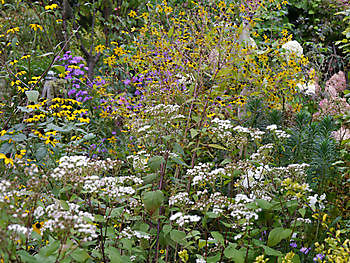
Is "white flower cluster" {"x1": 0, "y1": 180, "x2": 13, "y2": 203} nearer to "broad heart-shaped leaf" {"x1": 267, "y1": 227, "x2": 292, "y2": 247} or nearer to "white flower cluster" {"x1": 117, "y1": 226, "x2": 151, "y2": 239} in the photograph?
"white flower cluster" {"x1": 117, "y1": 226, "x2": 151, "y2": 239}

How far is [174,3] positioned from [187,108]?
9.64ft

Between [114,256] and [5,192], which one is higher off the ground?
[5,192]

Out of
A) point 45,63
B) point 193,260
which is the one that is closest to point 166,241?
point 193,260

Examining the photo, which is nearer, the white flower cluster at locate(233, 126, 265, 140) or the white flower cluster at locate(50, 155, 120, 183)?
the white flower cluster at locate(50, 155, 120, 183)

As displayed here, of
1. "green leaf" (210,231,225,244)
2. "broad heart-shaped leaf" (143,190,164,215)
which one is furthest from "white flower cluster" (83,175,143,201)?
"green leaf" (210,231,225,244)

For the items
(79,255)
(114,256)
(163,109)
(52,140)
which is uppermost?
(163,109)

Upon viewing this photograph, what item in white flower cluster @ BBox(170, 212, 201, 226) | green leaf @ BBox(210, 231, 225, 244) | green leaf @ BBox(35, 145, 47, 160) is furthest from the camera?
green leaf @ BBox(35, 145, 47, 160)

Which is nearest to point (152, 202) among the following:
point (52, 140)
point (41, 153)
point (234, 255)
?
point (234, 255)

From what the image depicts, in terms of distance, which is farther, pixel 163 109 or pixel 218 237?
pixel 163 109

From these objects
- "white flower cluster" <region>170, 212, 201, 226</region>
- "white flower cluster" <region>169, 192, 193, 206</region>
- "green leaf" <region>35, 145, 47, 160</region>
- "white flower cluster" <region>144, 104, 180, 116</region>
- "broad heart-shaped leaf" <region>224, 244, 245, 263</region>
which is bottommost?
"green leaf" <region>35, 145, 47, 160</region>

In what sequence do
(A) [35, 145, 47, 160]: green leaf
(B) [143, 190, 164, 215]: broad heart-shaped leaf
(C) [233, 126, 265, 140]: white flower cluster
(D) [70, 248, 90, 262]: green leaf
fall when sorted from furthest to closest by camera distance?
1. (A) [35, 145, 47, 160]: green leaf
2. (C) [233, 126, 265, 140]: white flower cluster
3. (B) [143, 190, 164, 215]: broad heart-shaped leaf
4. (D) [70, 248, 90, 262]: green leaf

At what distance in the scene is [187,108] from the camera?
8.91 ft

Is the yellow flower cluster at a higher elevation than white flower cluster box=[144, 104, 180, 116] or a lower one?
lower

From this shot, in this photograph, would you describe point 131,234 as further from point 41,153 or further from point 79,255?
point 41,153
